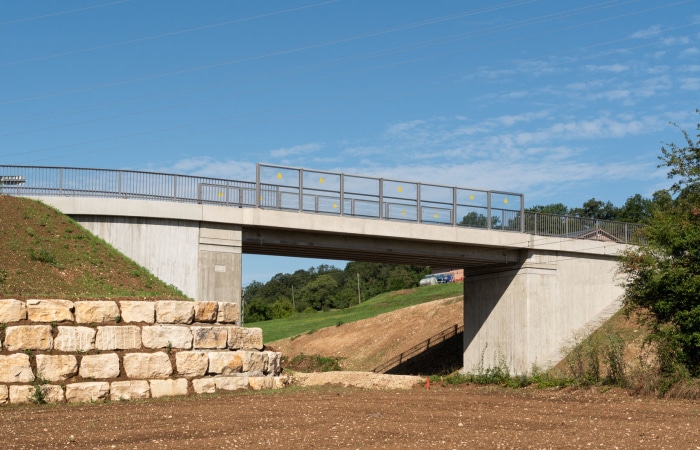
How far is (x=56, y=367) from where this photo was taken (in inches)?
846

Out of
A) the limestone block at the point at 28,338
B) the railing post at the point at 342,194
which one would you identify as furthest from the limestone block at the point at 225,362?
the railing post at the point at 342,194

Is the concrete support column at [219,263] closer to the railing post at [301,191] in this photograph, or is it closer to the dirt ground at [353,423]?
the railing post at [301,191]

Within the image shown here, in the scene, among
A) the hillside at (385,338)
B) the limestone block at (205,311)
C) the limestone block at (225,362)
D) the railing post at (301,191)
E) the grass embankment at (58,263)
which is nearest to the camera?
the limestone block at (225,362)

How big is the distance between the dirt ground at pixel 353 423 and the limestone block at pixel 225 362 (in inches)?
40.6

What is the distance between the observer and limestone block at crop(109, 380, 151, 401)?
2181 cm

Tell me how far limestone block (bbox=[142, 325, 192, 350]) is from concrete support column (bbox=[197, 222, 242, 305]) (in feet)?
26.3

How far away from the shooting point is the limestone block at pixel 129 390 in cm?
2181

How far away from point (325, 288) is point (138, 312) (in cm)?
10980

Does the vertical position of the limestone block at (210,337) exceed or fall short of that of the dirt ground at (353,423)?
it exceeds it

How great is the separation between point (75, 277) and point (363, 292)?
100675 mm

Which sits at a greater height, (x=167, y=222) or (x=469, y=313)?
(x=167, y=222)

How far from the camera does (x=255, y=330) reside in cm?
2614

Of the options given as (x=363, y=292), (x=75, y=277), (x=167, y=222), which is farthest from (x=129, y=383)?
(x=363, y=292)

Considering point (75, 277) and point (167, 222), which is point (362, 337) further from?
point (75, 277)
